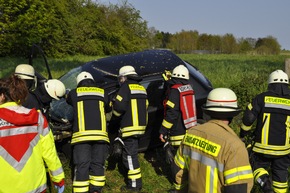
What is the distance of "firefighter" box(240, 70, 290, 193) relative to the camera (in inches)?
161

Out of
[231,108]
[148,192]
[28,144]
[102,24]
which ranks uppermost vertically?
[102,24]

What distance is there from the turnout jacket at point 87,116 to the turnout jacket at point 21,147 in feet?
5.20

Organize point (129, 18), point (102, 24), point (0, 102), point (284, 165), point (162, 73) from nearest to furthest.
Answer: point (0, 102) < point (284, 165) < point (162, 73) < point (102, 24) < point (129, 18)

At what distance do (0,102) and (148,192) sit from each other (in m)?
2.92

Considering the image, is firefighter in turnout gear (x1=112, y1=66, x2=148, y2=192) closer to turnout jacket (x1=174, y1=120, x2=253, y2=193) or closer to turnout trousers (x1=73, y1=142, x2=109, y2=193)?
turnout trousers (x1=73, y1=142, x2=109, y2=193)

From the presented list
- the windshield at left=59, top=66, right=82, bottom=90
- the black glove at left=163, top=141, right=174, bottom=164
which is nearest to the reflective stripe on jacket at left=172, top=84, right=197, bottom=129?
the black glove at left=163, top=141, right=174, bottom=164

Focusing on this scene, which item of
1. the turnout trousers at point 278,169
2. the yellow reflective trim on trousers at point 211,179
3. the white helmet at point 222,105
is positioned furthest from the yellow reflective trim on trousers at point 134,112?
the yellow reflective trim on trousers at point 211,179

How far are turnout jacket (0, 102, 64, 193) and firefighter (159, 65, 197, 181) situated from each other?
2318 millimetres

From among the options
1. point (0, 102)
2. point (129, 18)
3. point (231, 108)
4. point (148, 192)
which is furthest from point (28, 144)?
point (129, 18)

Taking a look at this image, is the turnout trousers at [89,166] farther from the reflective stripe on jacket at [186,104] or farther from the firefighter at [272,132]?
the firefighter at [272,132]

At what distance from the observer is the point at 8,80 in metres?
2.57

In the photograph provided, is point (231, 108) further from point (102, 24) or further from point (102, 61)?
point (102, 24)

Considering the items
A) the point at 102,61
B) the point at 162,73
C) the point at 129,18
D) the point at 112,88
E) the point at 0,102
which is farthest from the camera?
the point at 129,18

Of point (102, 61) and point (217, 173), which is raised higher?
point (102, 61)
